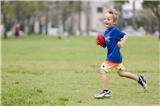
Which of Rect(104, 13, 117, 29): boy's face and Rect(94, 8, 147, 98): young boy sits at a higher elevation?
Rect(104, 13, 117, 29): boy's face

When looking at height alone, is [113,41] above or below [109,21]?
below

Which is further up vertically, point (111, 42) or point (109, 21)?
point (109, 21)

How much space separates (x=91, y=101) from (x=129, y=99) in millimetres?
743

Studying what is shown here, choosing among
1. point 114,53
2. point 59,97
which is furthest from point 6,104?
point 114,53

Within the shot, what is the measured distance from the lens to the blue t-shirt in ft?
17.7

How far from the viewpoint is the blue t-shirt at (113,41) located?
212 inches

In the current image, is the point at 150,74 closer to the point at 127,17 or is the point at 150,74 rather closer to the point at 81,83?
the point at 81,83

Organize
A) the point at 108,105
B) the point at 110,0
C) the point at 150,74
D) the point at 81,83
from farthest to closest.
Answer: the point at 110,0
the point at 150,74
the point at 81,83
the point at 108,105

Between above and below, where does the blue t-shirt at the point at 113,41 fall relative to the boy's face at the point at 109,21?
below

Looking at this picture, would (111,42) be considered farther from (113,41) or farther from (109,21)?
(109,21)

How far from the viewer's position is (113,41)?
5430mm

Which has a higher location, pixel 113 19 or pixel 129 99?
pixel 113 19

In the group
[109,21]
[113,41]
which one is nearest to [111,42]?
[113,41]

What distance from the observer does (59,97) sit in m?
5.34
